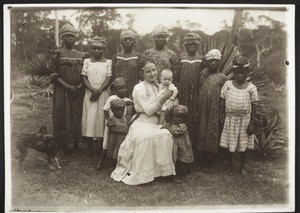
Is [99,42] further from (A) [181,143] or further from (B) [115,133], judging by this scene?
(A) [181,143]

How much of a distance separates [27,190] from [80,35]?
1.59 metres

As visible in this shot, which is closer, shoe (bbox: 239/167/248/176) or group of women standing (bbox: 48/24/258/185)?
group of women standing (bbox: 48/24/258/185)

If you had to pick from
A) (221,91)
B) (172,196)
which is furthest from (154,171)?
(221,91)

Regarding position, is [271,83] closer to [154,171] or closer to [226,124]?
[226,124]

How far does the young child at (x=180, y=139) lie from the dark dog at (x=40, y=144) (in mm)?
1106

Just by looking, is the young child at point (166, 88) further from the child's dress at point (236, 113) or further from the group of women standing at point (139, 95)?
the child's dress at point (236, 113)

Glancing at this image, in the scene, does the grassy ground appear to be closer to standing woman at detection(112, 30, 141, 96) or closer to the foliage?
the foliage

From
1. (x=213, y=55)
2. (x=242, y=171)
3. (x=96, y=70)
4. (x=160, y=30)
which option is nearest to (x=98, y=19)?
(x=96, y=70)

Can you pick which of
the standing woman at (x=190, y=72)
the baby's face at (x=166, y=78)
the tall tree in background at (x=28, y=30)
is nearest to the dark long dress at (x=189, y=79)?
the standing woman at (x=190, y=72)

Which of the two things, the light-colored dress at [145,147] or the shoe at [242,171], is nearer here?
the light-colored dress at [145,147]

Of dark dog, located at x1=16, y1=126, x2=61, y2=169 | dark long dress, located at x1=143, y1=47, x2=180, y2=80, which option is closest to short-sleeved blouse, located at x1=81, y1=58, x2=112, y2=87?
dark long dress, located at x1=143, y1=47, x2=180, y2=80

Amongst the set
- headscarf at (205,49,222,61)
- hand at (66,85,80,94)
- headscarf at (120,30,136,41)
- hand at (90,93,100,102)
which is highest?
headscarf at (120,30,136,41)

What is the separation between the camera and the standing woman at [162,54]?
175 inches

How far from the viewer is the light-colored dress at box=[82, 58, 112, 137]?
14.6 ft
